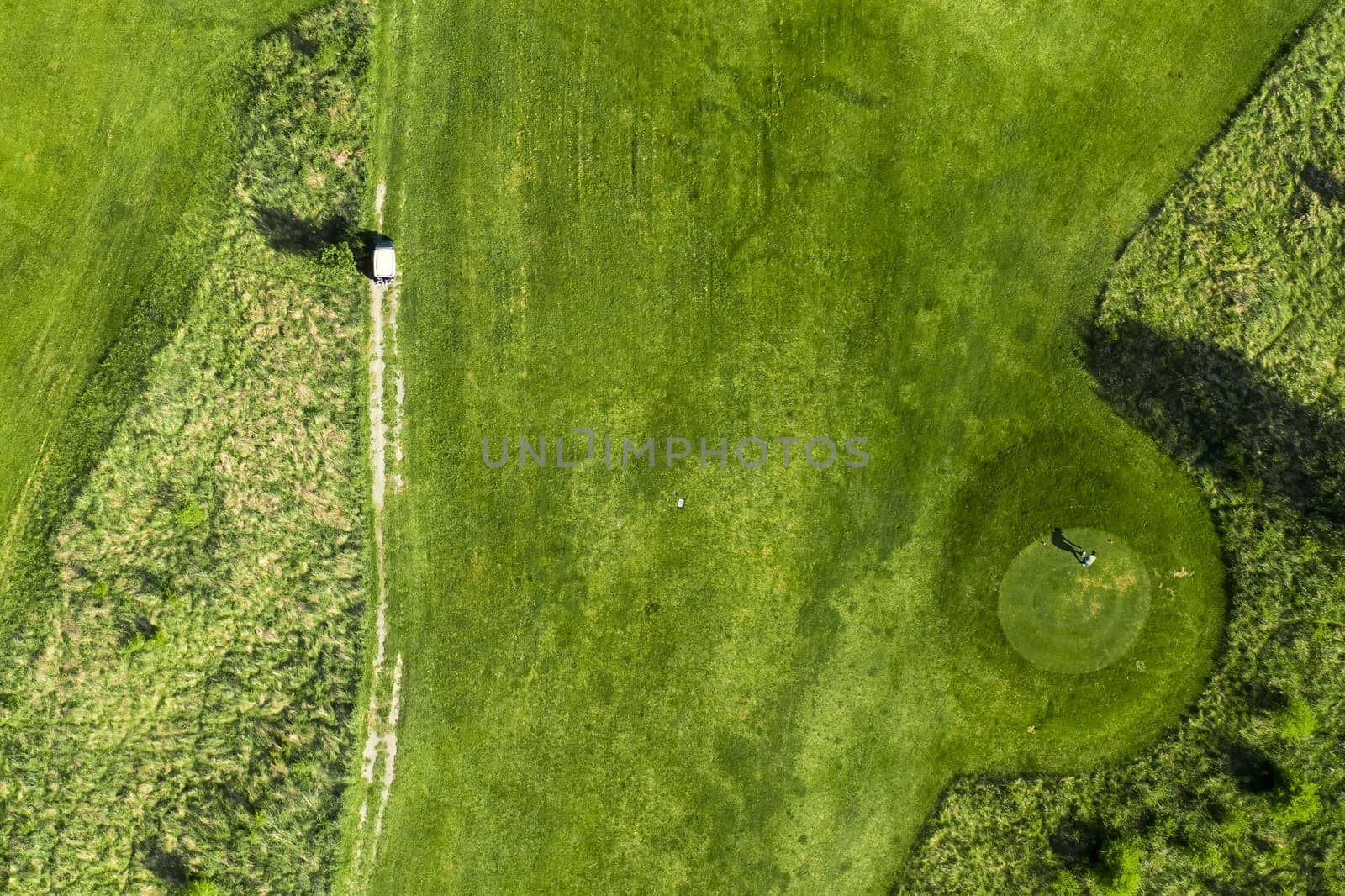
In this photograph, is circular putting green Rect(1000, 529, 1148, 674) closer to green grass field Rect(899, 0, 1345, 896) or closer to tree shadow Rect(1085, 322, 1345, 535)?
green grass field Rect(899, 0, 1345, 896)

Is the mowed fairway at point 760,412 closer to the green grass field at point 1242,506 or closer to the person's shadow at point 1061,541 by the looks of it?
the person's shadow at point 1061,541

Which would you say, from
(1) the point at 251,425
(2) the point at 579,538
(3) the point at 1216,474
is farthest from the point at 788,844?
(1) the point at 251,425

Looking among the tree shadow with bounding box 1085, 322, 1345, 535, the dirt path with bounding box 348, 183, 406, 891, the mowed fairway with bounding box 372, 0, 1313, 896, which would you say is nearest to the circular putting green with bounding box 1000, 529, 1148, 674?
the mowed fairway with bounding box 372, 0, 1313, 896

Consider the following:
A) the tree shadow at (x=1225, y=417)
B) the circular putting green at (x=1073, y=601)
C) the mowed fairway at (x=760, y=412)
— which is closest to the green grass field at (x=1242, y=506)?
the tree shadow at (x=1225, y=417)

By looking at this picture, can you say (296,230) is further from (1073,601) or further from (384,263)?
(1073,601)

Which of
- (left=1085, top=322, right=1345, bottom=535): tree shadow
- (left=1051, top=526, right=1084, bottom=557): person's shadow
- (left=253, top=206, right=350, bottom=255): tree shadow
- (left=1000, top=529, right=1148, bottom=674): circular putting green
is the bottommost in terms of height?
(left=1000, top=529, right=1148, bottom=674): circular putting green
